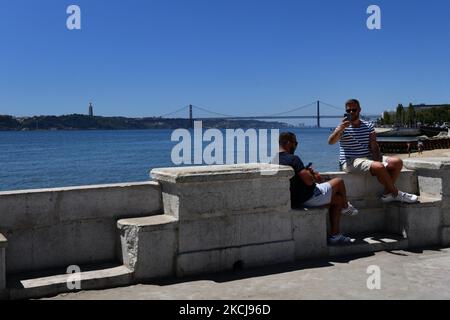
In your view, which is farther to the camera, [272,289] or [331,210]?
[331,210]

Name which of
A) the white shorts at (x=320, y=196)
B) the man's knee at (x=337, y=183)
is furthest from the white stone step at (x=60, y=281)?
the man's knee at (x=337, y=183)

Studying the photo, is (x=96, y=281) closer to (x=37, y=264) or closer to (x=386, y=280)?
(x=37, y=264)

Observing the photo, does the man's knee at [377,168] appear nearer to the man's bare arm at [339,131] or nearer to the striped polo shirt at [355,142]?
the striped polo shirt at [355,142]

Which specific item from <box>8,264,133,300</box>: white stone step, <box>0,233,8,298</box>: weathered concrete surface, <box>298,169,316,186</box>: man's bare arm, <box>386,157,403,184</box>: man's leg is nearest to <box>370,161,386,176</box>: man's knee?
<box>386,157,403,184</box>: man's leg

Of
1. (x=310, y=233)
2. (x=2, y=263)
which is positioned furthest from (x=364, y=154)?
(x=2, y=263)

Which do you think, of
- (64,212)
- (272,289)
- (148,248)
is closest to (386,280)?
(272,289)

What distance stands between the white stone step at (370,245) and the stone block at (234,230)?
678 mm

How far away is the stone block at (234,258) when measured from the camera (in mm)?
5184

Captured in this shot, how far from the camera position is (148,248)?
5004 mm

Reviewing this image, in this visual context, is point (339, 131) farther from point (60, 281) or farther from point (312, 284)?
point (60, 281)

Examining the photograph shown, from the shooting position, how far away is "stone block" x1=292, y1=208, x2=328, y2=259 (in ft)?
19.1

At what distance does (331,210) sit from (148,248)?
2.29m

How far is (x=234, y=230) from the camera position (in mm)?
5426

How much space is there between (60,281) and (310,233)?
2.71 m
